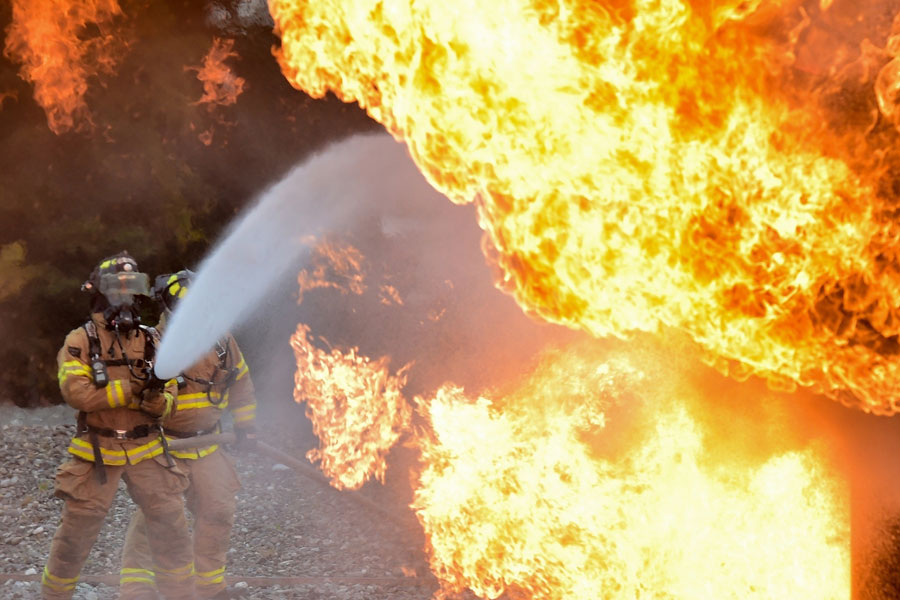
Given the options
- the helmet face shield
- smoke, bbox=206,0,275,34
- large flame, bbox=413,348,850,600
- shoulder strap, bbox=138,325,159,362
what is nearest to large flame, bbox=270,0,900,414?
large flame, bbox=413,348,850,600

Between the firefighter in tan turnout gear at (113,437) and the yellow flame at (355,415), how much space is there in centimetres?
263

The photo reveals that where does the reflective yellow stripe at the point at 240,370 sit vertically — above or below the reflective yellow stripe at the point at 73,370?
above

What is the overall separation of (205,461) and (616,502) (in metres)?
2.64

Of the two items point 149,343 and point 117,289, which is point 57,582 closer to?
point 149,343

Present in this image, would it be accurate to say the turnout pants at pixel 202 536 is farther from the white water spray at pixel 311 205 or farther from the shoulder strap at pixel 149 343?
the white water spray at pixel 311 205

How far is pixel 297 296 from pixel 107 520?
3.35 meters

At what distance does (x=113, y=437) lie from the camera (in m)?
5.58

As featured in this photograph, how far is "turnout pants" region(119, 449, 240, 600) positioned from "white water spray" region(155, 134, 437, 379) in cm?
152

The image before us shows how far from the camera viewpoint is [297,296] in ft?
35.4

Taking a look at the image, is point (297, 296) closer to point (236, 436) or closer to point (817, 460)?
point (236, 436)

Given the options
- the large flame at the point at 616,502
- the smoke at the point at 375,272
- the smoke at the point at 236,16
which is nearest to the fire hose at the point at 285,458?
the smoke at the point at 375,272

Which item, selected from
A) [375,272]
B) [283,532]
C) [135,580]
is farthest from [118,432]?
[375,272]

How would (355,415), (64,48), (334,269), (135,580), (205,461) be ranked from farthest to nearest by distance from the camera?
1. (64,48)
2. (334,269)
3. (355,415)
4. (205,461)
5. (135,580)

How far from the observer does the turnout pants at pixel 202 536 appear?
5.98m
